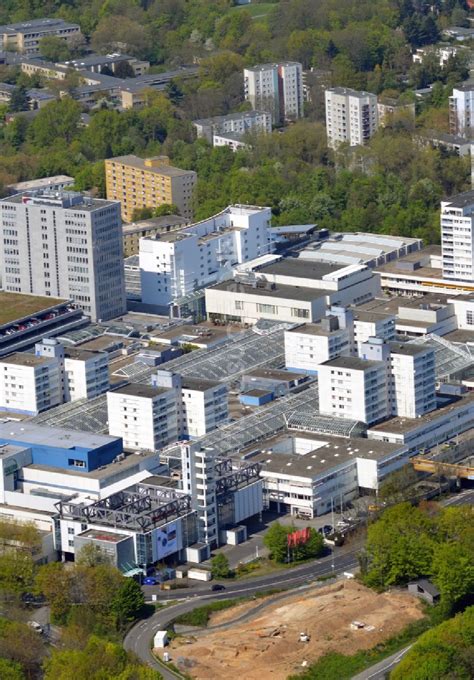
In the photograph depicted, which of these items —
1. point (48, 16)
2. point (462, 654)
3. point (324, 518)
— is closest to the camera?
point (462, 654)

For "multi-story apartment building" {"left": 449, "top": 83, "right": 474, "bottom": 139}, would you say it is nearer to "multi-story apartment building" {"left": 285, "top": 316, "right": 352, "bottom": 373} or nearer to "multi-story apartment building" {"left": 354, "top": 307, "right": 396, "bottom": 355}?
"multi-story apartment building" {"left": 354, "top": 307, "right": 396, "bottom": 355}

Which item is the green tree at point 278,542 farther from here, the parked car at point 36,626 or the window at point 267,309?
the window at point 267,309

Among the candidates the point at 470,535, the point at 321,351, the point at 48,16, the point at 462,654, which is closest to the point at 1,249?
the point at 321,351

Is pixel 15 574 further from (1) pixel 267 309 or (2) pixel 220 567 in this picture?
(1) pixel 267 309

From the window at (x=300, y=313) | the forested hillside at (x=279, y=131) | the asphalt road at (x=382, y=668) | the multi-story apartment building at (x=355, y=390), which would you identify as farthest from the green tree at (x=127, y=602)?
the forested hillside at (x=279, y=131)

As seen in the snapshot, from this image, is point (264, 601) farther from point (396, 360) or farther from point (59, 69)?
point (59, 69)

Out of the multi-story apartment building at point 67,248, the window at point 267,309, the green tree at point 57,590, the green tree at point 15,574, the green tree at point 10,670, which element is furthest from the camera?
the multi-story apartment building at point 67,248

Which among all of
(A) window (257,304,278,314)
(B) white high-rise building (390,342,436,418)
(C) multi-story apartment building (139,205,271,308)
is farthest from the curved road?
(C) multi-story apartment building (139,205,271,308)
